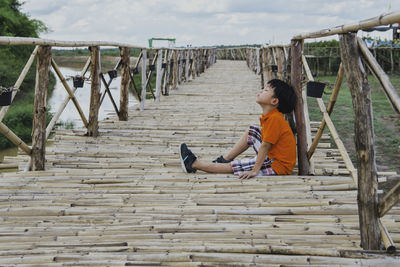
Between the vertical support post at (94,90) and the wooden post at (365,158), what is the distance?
139 inches

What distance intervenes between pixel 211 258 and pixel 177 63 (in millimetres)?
9946

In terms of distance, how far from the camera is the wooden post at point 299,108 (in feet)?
12.7

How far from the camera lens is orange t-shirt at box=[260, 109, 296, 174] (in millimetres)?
3541

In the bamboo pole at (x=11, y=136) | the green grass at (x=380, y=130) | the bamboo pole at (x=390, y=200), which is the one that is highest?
the bamboo pole at (x=11, y=136)

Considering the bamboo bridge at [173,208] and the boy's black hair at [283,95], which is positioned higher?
the boy's black hair at [283,95]

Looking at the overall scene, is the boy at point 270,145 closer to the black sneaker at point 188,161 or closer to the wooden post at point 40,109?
→ the black sneaker at point 188,161

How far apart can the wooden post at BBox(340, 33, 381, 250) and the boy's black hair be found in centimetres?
138

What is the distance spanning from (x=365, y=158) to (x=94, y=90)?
3716mm

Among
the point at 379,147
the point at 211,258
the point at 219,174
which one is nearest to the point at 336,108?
the point at 379,147

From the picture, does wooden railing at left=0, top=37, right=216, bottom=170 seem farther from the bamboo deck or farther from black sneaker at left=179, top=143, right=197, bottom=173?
black sneaker at left=179, top=143, right=197, bottom=173

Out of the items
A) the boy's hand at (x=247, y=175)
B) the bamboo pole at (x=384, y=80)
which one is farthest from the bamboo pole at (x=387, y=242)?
the boy's hand at (x=247, y=175)

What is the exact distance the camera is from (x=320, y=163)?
429cm

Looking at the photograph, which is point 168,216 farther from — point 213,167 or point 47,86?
point 47,86

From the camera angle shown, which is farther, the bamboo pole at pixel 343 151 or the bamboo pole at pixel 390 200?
the bamboo pole at pixel 343 151
